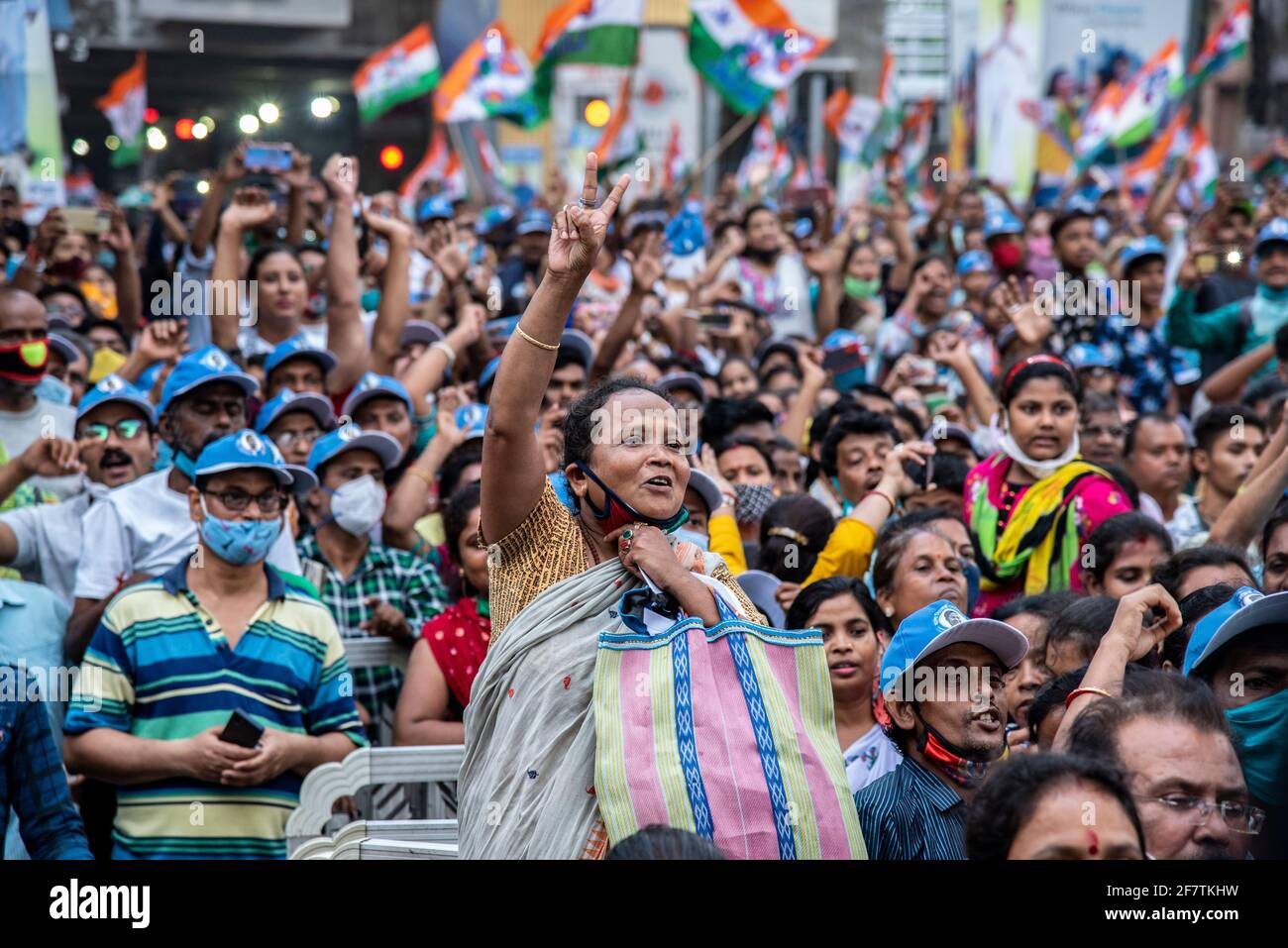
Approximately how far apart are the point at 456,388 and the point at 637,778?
13.4 feet

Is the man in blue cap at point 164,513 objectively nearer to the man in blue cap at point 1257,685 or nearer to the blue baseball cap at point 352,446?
the blue baseball cap at point 352,446

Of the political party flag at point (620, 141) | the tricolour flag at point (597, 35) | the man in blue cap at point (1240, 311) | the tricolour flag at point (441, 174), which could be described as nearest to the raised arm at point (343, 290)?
the man in blue cap at point (1240, 311)

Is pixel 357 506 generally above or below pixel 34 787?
above

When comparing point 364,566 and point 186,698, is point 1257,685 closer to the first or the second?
point 186,698

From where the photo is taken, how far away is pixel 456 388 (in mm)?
6738

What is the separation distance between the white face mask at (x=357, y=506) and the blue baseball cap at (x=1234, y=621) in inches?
121

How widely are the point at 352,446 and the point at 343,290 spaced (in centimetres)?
147

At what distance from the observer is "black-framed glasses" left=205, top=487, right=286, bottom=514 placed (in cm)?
465

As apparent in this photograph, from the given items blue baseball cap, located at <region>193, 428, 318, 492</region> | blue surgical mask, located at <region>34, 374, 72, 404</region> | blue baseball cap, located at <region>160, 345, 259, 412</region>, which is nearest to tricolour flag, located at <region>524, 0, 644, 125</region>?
blue surgical mask, located at <region>34, 374, 72, 404</region>

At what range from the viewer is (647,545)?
3.05m

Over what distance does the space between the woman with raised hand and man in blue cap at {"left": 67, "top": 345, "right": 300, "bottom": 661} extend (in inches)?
80.5

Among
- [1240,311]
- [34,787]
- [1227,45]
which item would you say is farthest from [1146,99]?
[34,787]
